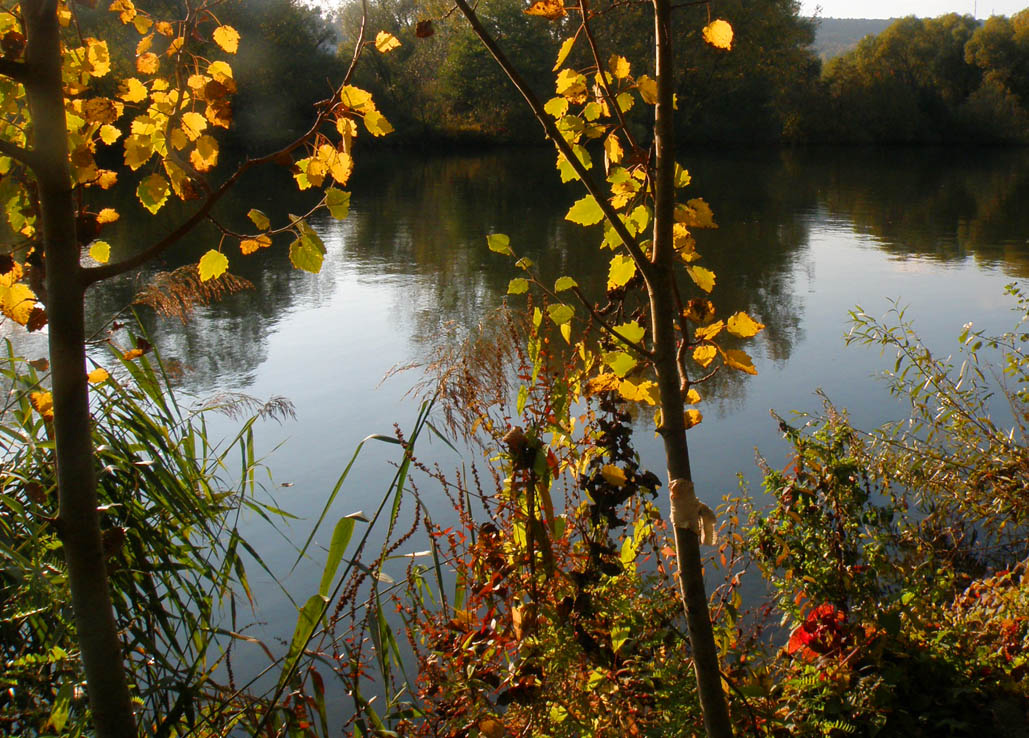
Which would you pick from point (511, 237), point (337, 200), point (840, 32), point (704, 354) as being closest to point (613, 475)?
point (704, 354)

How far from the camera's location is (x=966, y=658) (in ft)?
6.28

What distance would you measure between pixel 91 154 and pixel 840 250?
35.1 ft

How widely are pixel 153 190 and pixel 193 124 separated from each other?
0.39ft

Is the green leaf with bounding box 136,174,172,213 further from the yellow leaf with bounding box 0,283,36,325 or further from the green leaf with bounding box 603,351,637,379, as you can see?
the green leaf with bounding box 603,351,637,379

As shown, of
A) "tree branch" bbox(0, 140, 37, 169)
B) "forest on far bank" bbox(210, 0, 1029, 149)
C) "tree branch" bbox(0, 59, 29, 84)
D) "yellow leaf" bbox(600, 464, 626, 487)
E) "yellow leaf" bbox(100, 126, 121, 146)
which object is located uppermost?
"forest on far bank" bbox(210, 0, 1029, 149)

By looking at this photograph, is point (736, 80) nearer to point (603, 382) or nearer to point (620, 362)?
point (603, 382)

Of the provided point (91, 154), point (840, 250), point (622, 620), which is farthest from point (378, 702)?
point (840, 250)

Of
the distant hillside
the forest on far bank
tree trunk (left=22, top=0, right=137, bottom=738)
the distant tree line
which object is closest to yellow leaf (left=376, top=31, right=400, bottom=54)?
tree trunk (left=22, top=0, right=137, bottom=738)

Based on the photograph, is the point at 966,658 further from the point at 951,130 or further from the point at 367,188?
the point at 951,130

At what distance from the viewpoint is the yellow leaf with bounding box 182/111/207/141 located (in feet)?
4.24

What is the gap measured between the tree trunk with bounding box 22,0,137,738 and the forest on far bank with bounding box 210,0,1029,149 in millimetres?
24511

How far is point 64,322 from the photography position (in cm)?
101

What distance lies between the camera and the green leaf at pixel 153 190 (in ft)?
4.11

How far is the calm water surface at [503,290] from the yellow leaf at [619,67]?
7.24 ft
